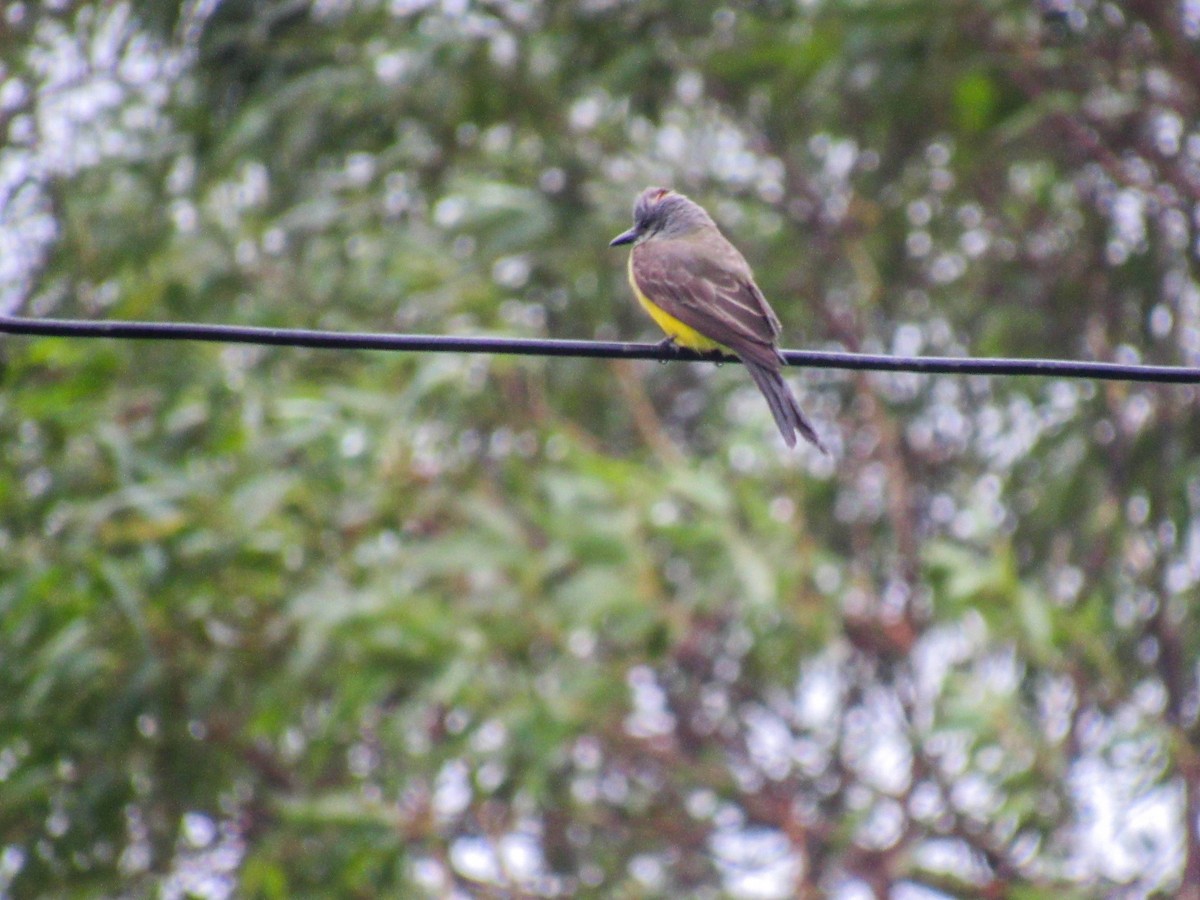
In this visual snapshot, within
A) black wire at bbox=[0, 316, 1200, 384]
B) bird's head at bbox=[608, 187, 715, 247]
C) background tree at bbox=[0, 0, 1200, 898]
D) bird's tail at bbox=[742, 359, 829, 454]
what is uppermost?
black wire at bbox=[0, 316, 1200, 384]

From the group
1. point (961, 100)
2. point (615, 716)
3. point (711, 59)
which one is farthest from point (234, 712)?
point (961, 100)

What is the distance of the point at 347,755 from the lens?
8766 millimetres

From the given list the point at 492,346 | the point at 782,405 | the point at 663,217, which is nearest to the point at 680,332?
the point at 782,405

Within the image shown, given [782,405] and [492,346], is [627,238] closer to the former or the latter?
[782,405]

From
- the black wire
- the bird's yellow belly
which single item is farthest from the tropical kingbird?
the black wire

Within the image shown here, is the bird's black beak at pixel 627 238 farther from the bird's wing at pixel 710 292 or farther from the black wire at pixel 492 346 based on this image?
the black wire at pixel 492 346

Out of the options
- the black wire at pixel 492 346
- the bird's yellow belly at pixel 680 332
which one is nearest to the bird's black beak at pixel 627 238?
the bird's yellow belly at pixel 680 332

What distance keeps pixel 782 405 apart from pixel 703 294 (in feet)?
2.20

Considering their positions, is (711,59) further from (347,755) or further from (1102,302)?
(347,755)

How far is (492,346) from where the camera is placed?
3.62 m

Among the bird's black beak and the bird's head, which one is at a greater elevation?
the bird's black beak

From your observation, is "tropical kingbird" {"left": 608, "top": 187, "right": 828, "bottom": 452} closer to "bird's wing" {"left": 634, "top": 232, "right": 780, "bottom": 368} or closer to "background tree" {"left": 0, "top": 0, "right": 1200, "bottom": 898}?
"bird's wing" {"left": 634, "top": 232, "right": 780, "bottom": 368}

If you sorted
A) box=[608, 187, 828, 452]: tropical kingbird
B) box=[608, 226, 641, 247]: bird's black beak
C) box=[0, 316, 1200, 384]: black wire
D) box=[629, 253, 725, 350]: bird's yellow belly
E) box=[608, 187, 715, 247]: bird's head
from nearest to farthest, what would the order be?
1. box=[0, 316, 1200, 384]: black wire
2. box=[608, 187, 828, 452]: tropical kingbird
3. box=[629, 253, 725, 350]: bird's yellow belly
4. box=[608, 226, 641, 247]: bird's black beak
5. box=[608, 187, 715, 247]: bird's head

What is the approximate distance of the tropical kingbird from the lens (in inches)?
205
